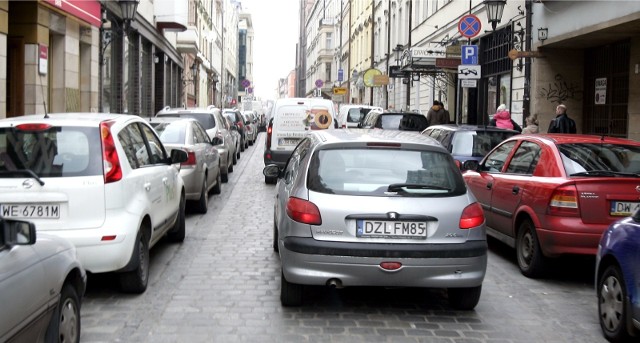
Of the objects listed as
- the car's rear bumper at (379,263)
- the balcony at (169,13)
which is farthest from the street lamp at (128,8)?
the car's rear bumper at (379,263)

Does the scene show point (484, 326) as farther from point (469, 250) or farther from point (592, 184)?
point (592, 184)

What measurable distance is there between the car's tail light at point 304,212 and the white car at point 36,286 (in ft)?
5.57

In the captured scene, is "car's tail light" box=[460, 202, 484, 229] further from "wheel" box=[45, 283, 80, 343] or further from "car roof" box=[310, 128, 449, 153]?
"wheel" box=[45, 283, 80, 343]

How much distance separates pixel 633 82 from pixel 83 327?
13021 millimetres

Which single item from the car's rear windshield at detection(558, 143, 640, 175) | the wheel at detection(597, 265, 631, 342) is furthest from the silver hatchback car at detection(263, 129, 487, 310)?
the car's rear windshield at detection(558, 143, 640, 175)

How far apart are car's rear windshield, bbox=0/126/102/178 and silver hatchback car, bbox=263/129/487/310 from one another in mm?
1687

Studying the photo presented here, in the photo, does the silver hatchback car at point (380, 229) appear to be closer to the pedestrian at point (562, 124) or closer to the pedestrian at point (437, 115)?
the pedestrian at point (562, 124)

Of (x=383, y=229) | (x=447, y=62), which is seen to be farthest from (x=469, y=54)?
(x=383, y=229)

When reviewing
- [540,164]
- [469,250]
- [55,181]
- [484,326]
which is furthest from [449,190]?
[55,181]

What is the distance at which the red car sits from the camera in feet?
21.7

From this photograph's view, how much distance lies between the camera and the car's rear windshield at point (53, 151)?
5.73 meters

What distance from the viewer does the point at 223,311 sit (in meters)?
5.85

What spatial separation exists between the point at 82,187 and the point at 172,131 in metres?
5.50

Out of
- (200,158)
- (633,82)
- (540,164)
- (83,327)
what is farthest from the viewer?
(633,82)
